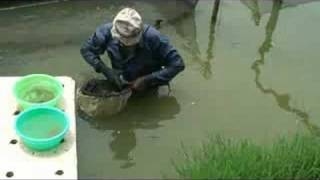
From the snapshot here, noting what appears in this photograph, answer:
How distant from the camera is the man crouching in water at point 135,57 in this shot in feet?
16.2

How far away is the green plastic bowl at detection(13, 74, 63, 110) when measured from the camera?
4.36m

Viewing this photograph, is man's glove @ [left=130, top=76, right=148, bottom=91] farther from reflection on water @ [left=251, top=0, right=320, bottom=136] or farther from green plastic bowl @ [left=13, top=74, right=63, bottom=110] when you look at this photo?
reflection on water @ [left=251, top=0, right=320, bottom=136]

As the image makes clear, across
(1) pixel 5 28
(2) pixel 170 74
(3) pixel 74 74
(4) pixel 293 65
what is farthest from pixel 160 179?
(1) pixel 5 28

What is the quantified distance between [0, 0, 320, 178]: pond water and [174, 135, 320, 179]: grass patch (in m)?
0.46

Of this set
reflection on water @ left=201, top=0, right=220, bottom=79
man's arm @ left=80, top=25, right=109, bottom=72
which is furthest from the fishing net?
reflection on water @ left=201, top=0, right=220, bottom=79

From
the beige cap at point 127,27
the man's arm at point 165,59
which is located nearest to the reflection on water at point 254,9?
the man's arm at point 165,59

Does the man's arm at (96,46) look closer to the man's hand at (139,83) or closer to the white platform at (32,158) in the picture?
the man's hand at (139,83)

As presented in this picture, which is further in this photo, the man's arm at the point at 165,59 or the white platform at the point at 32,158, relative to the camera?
the man's arm at the point at 165,59

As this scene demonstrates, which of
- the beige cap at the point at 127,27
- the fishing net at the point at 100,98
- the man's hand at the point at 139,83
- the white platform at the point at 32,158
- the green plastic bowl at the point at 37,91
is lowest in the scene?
the fishing net at the point at 100,98

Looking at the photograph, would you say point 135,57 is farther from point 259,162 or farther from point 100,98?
point 259,162

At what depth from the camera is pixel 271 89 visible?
5.65 m

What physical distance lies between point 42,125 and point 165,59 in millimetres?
1268

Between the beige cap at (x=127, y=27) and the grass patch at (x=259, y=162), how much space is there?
103cm

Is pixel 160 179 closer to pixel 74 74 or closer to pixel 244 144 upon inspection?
pixel 244 144
